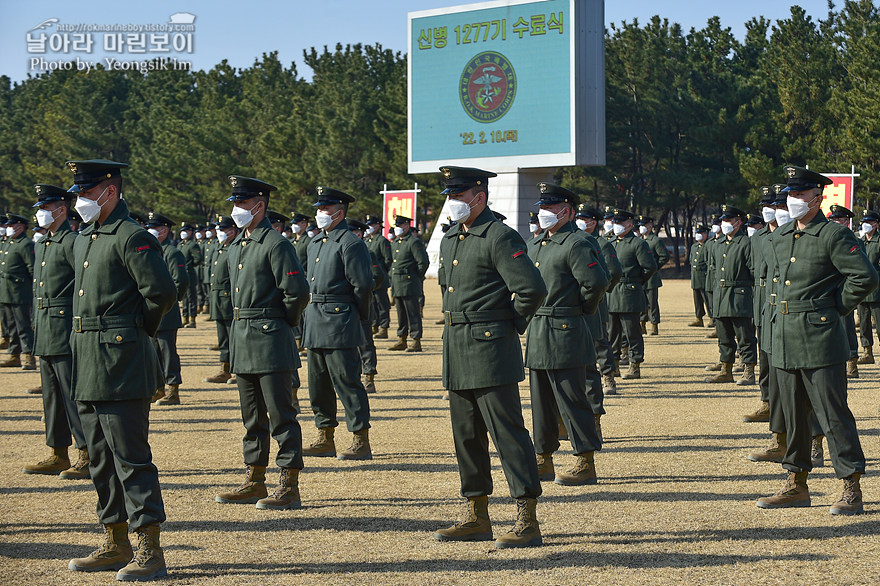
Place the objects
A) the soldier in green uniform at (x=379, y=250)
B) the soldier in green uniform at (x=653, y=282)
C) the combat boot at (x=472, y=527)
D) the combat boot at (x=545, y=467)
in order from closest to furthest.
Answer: the combat boot at (x=472, y=527), the combat boot at (x=545, y=467), the soldier in green uniform at (x=379, y=250), the soldier in green uniform at (x=653, y=282)

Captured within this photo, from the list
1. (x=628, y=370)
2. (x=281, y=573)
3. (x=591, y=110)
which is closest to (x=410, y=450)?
(x=281, y=573)

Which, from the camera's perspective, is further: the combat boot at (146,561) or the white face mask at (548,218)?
the white face mask at (548,218)

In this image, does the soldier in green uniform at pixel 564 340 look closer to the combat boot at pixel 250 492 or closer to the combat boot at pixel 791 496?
the combat boot at pixel 791 496

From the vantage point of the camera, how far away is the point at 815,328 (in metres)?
6.79

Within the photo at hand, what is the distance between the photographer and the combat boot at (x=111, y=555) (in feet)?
18.7

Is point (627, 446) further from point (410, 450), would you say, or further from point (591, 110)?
point (591, 110)

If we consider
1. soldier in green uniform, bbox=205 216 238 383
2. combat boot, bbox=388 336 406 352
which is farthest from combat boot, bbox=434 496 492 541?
combat boot, bbox=388 336 406 352

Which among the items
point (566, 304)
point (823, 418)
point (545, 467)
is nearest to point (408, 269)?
point (545, 467)

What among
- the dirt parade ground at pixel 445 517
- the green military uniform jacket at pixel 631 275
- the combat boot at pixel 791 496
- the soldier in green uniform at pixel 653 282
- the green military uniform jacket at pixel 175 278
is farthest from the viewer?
the soldier in green uniform at pixel 653 282

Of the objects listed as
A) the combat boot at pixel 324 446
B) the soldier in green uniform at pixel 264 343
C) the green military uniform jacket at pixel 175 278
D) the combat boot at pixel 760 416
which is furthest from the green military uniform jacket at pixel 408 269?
the soldier in green uniform at pixel 264 343

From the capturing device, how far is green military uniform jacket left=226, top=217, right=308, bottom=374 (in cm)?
722

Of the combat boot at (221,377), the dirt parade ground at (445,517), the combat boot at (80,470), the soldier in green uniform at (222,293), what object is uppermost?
the soldier in green uniform at (222,293)

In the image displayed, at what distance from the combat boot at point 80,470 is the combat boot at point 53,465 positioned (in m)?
0.08

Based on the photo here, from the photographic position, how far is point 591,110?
37094 mm
